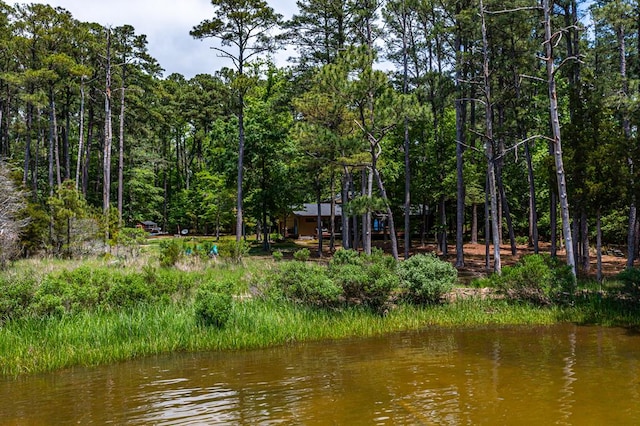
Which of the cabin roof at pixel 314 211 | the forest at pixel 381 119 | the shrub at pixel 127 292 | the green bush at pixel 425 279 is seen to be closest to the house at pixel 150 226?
the forest at pixel 381 119

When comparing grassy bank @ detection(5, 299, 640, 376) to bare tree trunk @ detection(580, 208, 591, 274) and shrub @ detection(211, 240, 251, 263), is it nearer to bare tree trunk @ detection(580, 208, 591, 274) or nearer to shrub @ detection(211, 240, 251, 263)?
bare tree trunk @ detection(580, 208, 591, 274)

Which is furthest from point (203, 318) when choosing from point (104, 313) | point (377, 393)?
point (377, 393)

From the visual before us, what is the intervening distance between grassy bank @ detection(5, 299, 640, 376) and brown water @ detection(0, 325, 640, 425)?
330mm

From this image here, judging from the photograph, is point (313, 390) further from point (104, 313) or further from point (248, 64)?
point (248, 64)

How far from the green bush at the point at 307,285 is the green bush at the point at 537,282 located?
14.5 feet

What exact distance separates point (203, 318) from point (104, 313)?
2.14 m

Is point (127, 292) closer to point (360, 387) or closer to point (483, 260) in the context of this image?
point (360, 387)

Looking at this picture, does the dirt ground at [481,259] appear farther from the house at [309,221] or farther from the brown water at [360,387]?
the brown water at [360,387]

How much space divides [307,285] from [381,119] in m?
6.32

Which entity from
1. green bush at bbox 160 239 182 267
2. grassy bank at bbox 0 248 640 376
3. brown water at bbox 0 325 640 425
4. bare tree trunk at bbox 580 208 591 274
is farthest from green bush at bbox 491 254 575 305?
green bush at bbox 160 239 182 267

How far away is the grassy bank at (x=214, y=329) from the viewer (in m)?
7.61

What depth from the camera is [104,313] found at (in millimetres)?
9367

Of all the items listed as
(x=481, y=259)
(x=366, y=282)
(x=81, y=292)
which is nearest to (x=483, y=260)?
(x=481, y=259)

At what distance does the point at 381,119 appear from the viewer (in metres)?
14.1
